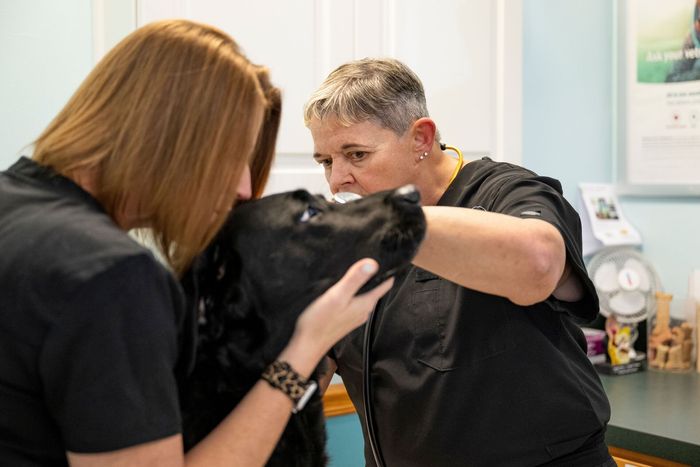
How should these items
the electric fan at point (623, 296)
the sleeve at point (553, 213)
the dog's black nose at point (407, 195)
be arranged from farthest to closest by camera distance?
the electric fan at point (623, 296), the sleeve at point (553, 213), the dog's black nose at point (407, 195)

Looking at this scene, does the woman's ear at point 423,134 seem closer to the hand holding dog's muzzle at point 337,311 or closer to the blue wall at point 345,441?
the hand holding dog's muzzle at point 337,311

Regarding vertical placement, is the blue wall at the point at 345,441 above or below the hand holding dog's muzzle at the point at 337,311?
below

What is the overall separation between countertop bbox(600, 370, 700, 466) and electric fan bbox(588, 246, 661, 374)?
0.25 ft

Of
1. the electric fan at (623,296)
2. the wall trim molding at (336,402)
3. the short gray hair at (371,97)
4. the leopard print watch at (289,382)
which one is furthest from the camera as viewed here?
the electric fan at (623,296)

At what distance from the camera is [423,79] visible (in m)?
2.44

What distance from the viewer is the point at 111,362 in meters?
0.74

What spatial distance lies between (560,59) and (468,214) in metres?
1.99

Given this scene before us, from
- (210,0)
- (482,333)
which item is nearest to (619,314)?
(482,333)

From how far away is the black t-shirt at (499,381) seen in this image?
1.32 meters

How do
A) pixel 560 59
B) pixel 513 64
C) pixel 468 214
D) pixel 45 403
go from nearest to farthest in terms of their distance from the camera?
pixel 45 403 → pixel 468 214 → pixel 513 64 → pixel 560 59

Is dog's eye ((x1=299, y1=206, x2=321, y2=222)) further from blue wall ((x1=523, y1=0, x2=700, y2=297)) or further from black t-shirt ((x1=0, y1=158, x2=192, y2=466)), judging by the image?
blue wall ((x1=523, y1=0, x2=700, y2=297))

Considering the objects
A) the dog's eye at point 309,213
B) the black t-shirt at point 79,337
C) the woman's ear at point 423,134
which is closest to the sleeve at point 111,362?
the black t-shirt at point 79,337

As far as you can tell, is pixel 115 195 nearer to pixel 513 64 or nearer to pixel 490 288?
pixel 490 288

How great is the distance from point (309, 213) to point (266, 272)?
10cm
